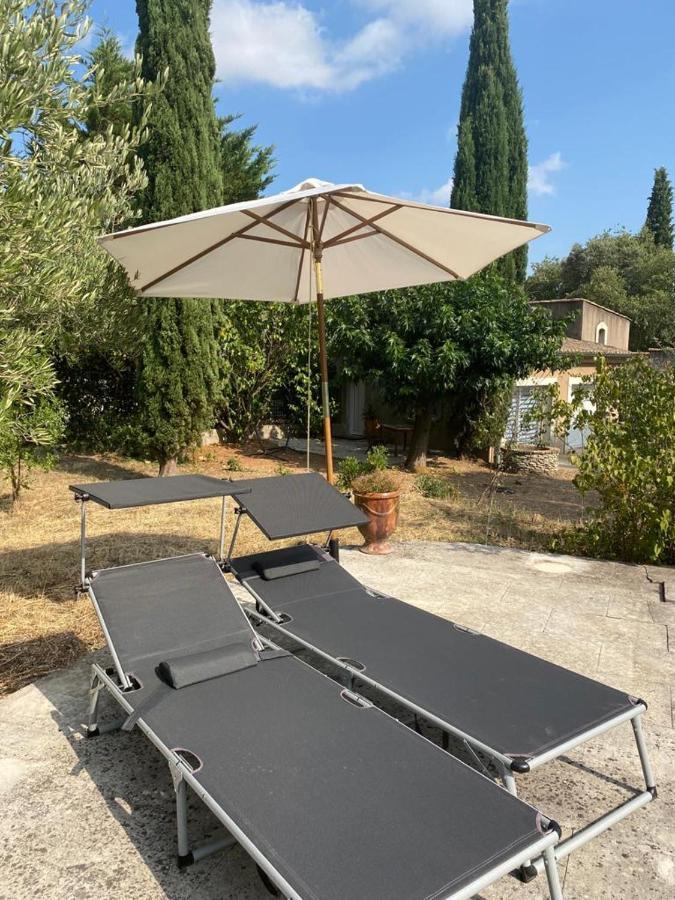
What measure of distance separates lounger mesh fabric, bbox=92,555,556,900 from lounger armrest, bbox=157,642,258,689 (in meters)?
0.04

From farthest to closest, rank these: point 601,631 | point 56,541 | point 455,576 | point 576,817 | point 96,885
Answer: point 56,541 → point 455,576 → point 601,631 → point 576,817 → point 96,885

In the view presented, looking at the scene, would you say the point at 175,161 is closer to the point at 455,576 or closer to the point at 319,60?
the point at 319,60

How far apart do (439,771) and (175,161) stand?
10.2 meters

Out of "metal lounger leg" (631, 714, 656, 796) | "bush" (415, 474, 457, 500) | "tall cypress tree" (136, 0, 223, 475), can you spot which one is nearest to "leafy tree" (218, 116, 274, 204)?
"tall cypress tree" (136, 0, 223, 475)

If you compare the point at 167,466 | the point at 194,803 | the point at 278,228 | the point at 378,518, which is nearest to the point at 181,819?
the point at 194,803

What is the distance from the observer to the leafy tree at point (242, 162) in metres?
20.6

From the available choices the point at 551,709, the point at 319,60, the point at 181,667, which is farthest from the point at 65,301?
the point at 319,60

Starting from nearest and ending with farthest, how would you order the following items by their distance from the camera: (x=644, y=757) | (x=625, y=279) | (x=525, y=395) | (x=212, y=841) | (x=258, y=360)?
1. (x=212, y=841)
2. (x=644, y=757)
3. (x=258, y=360)
4. (x=525, y=395)
5. (x=625, y=279)

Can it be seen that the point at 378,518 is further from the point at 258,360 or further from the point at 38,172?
the point at 258,360

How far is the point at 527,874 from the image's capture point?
2.22m

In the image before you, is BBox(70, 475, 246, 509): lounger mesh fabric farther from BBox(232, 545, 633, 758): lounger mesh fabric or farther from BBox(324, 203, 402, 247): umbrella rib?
BBox(324, 203, 402, 247): umbrella rib

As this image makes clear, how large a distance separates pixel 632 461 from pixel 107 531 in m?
5.73

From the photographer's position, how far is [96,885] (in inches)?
86.0

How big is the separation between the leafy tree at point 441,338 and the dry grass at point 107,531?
6.65 feet
